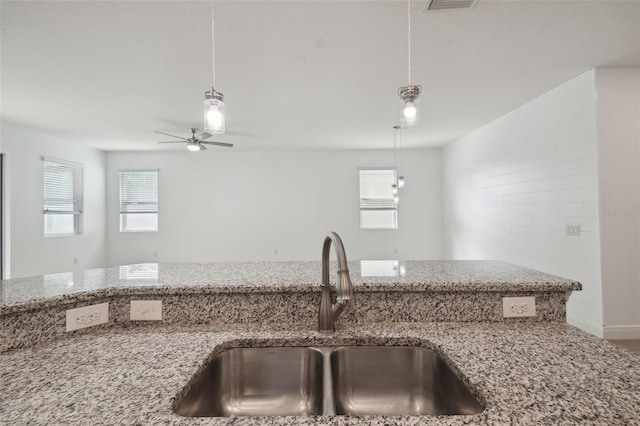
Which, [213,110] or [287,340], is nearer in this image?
[287,340]

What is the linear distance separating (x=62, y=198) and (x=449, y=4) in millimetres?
6391

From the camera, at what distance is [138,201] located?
20.6ft

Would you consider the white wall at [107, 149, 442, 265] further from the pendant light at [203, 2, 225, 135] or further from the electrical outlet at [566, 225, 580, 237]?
the pendant light at [203, 2, 225, 135]

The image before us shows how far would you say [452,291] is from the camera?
0.99 meters

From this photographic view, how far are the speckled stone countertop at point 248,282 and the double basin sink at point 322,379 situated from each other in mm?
204

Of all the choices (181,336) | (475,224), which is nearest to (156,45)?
(181,336)

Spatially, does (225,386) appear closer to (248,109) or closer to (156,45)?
(156,45)

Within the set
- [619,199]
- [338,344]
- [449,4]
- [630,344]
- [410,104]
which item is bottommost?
[630,344]

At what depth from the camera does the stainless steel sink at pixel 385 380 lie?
858 mm

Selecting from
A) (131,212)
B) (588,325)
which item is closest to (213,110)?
(588,325)

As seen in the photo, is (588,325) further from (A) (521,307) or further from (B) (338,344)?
(B) (338,344)

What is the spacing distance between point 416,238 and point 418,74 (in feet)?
13.3

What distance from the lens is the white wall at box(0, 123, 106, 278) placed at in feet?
13.7

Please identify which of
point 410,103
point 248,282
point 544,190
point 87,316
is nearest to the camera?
point 87,316
